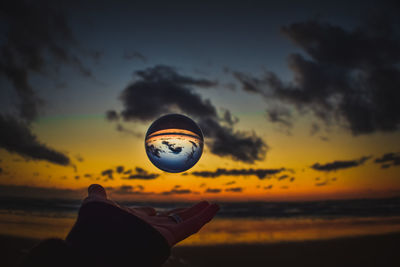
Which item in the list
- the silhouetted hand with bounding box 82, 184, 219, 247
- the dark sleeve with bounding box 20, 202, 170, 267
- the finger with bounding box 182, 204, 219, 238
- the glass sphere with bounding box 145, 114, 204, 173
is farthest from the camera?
the glass sphere with bounding box 145, 114, 204, 173

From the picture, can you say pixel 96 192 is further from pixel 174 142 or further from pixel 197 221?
pixel 174 142

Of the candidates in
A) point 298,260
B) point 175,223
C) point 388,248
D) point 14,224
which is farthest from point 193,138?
point 14,224

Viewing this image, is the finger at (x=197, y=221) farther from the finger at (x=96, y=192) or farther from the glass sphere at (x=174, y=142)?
the glass sphere at (x=174, y=142)

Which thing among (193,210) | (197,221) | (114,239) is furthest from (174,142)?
(114,239)

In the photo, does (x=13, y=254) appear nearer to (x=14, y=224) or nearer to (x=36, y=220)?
(x=14, y=224)

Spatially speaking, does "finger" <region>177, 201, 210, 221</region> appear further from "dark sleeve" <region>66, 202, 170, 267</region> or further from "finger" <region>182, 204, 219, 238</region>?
"dark sleeve" <region>66, 202, 170, 267</region>

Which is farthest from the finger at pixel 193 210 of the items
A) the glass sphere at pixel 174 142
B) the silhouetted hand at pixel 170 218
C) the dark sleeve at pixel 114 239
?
the glass sphere at pixel 174 142

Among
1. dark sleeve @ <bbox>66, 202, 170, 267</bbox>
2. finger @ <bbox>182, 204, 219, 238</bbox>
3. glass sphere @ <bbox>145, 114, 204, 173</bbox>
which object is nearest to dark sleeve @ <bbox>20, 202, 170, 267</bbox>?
dark sleeve @ <bbox>66, 202, 170, 267</bbox>
